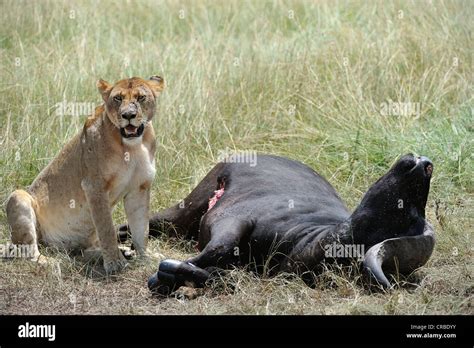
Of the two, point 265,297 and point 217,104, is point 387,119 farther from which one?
point 265,297

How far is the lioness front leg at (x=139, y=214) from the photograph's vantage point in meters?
7.50

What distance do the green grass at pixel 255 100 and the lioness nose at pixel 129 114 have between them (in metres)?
1.10

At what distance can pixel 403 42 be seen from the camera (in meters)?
10.9

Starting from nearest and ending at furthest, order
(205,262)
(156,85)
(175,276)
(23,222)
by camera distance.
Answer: (175,276), (205,262), (156,85), (23,222)

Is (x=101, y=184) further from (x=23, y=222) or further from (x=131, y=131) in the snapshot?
(x=23, y=222)

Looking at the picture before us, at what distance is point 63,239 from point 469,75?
4.74 meters

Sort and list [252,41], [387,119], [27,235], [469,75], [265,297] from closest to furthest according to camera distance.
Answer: [265,297] → [27,235] → [387,119] → [469,75] → [252,41]

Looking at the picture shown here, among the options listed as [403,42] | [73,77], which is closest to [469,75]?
[403,42]

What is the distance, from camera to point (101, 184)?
727 cm

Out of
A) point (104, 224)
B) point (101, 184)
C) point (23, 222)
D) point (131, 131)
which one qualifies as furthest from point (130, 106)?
point (23, 222)

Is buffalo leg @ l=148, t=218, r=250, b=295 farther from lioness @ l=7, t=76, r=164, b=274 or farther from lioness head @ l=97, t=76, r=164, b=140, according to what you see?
lioness head @ l=97, t=76, r=164, b=140

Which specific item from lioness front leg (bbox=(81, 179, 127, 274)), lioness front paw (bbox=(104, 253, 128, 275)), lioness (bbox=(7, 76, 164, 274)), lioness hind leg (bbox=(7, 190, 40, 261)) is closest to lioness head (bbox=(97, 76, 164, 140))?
lioness (bbox=(7, 76, 164, 274))

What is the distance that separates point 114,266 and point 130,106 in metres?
1.15

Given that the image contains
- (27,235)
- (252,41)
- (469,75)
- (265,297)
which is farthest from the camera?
(252,41)
